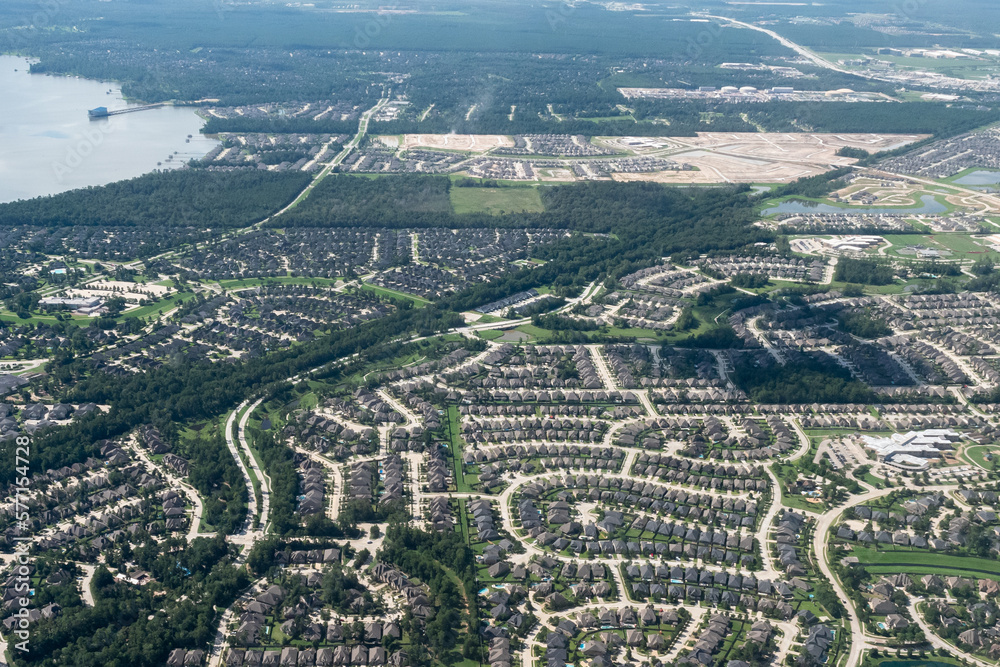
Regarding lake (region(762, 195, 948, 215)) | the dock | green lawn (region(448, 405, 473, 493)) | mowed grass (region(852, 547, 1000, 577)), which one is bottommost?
mowed grass (region(852, 547, 1000, 577))

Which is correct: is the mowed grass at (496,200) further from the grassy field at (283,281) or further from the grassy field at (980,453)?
the grassy field at (980,453)

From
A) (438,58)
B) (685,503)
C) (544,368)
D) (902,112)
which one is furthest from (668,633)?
(438,58)

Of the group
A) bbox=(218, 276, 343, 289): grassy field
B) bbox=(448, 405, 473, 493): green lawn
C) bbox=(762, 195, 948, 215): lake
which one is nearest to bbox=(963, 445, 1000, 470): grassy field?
bbox=(448, 405, 473, 493): green lawn

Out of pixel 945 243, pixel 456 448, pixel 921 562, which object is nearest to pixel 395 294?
pixel 456 448

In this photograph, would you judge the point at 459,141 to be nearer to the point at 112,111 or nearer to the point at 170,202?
the point at 170,202

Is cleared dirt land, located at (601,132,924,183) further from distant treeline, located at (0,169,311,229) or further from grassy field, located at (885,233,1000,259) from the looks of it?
distant treeline, located at (0,169,311,229)
